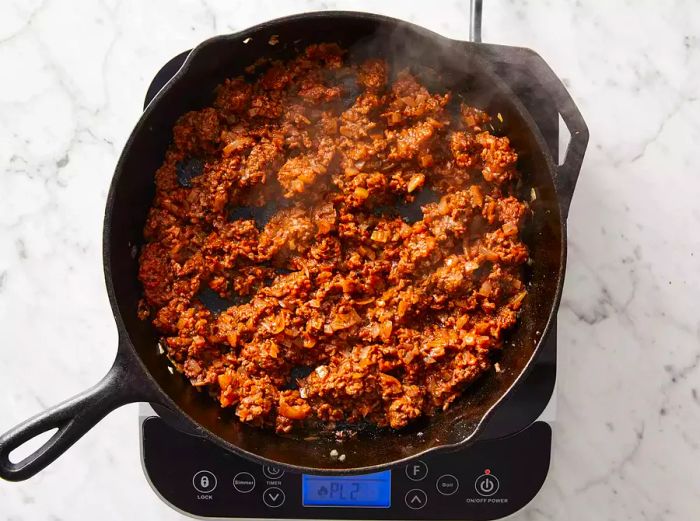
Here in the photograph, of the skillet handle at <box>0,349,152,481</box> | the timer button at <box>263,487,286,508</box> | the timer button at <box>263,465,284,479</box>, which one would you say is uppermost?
the skillet handle at <box>0,349,152,481</box>

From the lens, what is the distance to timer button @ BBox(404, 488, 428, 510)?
2383 millimetres

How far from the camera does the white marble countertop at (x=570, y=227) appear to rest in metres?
2.52

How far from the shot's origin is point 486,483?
2.38 metres

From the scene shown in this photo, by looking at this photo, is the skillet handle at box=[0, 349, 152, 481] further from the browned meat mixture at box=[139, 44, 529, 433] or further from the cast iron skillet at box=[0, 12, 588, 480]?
the browned meat mixture at box=[139, 44, 529, 433]

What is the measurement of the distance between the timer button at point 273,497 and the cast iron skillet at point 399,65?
145 mm

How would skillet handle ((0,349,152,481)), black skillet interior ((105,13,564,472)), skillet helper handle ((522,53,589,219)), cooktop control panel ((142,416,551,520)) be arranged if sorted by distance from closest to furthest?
skillet handle ((0,349,152,481)) → skillet helper handle ((522,53,589,219)) → black skillet interior ((105,13,564,472)) → cooktop control panel ((142,416,551,520))

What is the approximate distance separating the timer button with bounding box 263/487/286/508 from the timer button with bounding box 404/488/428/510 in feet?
1.28

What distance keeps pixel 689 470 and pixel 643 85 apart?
1296 millimetres

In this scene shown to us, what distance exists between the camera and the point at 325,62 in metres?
2.41

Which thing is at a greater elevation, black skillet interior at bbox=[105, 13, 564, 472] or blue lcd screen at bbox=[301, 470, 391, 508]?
black skillet interior at bbox=[105, 13, 564, 472]

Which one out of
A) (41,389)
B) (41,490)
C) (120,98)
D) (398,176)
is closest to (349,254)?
(398,176)

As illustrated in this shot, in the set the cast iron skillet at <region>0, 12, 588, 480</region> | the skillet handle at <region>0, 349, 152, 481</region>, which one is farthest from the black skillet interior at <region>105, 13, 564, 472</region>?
the skillet handle at <region>0, 349, 152, 481</region>

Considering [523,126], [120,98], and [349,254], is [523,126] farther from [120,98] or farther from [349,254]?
[120,98]

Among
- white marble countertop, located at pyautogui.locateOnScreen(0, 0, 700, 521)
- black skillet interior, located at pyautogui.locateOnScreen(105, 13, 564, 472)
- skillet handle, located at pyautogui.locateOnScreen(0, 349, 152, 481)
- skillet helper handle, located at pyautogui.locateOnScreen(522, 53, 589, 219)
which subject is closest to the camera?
skillet handle, located at pyautogui.locateOnScreen(0, 349, 152, 481)
